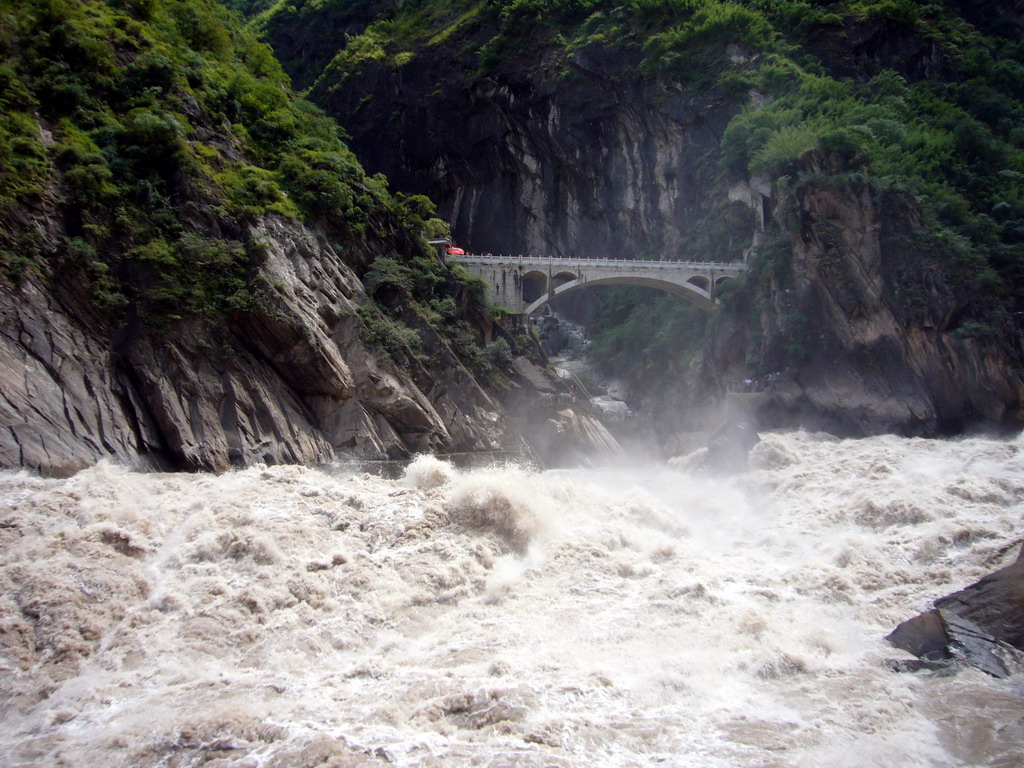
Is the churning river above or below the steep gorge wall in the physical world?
below

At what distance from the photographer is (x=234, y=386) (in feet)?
86.8

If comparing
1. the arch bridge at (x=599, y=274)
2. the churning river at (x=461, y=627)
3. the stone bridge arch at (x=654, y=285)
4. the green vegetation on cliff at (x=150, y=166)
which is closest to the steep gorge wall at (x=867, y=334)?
the arch bridge at (x=599, y=274)

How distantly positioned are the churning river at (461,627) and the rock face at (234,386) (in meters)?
1.80

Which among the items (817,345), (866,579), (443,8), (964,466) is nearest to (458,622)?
(866,579)

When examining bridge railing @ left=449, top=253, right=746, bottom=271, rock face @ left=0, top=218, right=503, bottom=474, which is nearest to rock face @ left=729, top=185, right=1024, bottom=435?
bridge railing @ left=449, top=253, right=746, bottom=271

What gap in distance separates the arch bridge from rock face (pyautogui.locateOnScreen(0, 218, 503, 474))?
17.4m

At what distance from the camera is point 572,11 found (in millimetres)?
70750

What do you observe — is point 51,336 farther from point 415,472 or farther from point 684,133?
point 684,133

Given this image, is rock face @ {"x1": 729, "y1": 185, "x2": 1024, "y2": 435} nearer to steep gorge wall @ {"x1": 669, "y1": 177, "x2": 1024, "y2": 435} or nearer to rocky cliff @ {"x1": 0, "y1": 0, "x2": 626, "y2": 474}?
steep gorge wall @ {"x1": 669, "y1": 177, "x2": 1024, "y2": 435}

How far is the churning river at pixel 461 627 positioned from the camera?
39.4ft

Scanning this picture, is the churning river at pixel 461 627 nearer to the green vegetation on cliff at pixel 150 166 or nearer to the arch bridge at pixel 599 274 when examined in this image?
the green vegetation on cliff at pixel 150 166

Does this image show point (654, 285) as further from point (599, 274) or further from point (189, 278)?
point (189, 278)

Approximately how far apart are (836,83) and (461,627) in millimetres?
54560

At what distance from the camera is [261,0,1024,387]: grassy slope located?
145ft
